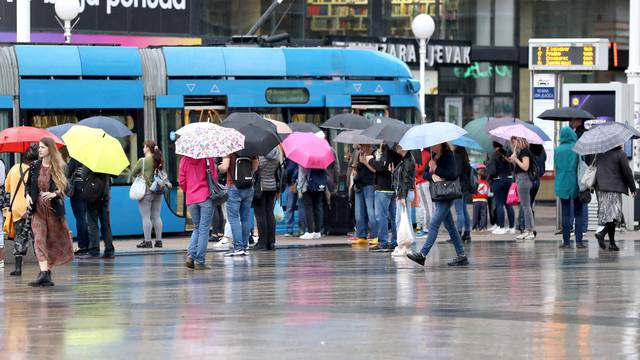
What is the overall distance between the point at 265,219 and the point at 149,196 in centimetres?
180

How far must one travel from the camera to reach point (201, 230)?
17328mm

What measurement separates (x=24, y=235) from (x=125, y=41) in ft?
52.5

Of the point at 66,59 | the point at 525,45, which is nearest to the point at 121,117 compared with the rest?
the point at 66,59

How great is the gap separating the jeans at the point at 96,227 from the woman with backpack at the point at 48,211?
13.0ft

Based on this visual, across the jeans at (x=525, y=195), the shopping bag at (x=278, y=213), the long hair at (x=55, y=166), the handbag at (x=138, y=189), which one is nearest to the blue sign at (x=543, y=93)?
the jeans at (x=525, y=195)

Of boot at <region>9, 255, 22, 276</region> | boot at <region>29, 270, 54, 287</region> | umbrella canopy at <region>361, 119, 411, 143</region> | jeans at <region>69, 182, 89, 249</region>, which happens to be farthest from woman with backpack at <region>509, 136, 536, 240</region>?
boot at <region>29, 270, 54, 287</region>

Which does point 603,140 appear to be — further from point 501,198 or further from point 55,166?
point 55,166

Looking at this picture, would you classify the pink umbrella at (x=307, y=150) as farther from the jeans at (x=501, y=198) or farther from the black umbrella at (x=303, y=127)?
the jeans at (x=501, y=198)

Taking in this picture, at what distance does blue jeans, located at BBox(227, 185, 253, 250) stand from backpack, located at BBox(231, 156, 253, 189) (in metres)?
0.07

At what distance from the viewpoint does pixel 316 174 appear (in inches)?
906

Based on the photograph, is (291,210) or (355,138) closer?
(355,138)

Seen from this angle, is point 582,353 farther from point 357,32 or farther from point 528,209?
point 357,32

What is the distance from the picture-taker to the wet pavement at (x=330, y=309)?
10.5m

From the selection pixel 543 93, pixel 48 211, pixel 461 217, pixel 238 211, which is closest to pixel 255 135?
pixel 238 211
